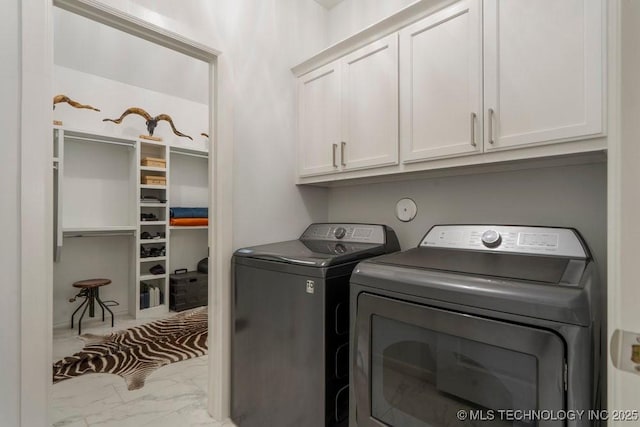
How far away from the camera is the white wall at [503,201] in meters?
1.27

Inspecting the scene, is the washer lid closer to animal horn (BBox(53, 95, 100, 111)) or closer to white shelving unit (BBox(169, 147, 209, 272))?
white shelving unit (BBox(169, 147, 209, 272))

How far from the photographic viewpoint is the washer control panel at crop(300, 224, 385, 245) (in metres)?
1.79

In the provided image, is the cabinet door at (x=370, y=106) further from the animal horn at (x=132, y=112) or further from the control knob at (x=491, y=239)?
the animal horn at (x=132, y=112)

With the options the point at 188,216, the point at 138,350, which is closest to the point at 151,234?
the point at 188,216

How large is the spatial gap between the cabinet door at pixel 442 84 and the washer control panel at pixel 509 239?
1.24ft

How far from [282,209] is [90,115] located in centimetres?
282

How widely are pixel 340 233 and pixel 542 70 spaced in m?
1.26

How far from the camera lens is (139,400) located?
1963 millimetres

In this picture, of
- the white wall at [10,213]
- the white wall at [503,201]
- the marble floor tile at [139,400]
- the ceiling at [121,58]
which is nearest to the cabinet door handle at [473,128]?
the white wall at [503,201]

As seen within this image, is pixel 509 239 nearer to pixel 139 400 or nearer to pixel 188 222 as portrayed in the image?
pixel 139 400

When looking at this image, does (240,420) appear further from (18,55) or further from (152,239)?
(152,239)

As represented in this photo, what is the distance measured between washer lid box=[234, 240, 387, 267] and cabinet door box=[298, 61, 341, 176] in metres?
0.46

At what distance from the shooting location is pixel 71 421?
1753mm

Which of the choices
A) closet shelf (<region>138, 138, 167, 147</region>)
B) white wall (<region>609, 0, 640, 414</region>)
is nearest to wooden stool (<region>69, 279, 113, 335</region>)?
closet shelf (<region>138, 138, 167, 147</region>)
